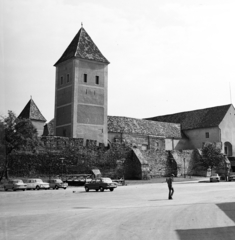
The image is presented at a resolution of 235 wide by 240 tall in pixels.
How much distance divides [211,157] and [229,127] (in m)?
16.2

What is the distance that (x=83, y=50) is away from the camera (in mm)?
51562

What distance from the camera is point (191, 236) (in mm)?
9297

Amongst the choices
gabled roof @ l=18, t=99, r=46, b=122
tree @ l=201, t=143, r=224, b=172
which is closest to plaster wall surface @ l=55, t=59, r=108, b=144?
gabled roof @ l=18, t=99, r=46, b=122

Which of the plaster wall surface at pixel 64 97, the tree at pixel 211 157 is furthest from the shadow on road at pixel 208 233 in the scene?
the tree at pixel 211 157

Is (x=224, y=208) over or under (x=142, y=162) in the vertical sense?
under

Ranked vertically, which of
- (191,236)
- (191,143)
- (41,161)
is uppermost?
(191,143)

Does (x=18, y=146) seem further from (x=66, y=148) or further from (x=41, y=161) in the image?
(x=66, y=148)

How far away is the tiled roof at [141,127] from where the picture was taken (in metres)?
60.0

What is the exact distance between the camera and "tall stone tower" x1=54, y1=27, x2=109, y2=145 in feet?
163

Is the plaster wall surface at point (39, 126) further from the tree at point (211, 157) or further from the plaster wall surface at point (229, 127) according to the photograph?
the plaster wall surface at point (229, 127)

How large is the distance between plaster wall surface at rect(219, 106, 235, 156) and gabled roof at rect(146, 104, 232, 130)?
2.90 feet

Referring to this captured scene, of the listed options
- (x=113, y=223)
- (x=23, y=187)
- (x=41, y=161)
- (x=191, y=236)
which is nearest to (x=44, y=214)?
(x=113, y=223)

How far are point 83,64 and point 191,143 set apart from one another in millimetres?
29749

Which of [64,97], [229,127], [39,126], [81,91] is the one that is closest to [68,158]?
[81,91]
